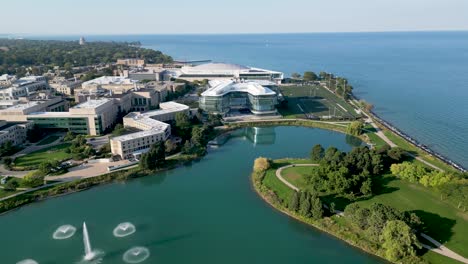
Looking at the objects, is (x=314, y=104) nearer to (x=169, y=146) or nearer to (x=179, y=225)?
(x=169, y=146)

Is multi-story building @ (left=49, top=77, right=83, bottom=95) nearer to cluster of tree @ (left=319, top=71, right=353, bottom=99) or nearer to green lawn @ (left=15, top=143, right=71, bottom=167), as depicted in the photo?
green lawn @ (left=15, top=143, right=71, bottom=167)

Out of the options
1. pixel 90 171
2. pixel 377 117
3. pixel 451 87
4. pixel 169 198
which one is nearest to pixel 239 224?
pixel 169 198

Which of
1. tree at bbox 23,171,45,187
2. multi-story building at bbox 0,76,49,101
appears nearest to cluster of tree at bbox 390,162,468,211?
tree at bbox 23,171,45,187

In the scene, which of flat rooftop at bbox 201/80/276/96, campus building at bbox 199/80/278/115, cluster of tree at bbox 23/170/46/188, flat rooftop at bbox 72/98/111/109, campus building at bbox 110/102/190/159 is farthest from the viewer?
flat rooftop at bbox 201/80/276/96

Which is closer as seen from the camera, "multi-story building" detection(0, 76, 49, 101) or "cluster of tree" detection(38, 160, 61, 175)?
"cluster of tree" detection(38, 160, 61, 175)

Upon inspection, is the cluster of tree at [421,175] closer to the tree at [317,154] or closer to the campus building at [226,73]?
the tree at [317,154]

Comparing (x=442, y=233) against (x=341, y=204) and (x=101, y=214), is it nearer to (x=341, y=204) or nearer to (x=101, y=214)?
(x=341, y=204)

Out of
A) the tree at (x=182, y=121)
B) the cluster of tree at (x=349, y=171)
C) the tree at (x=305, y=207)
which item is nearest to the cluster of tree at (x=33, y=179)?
the tree at (x=182, y=121)
